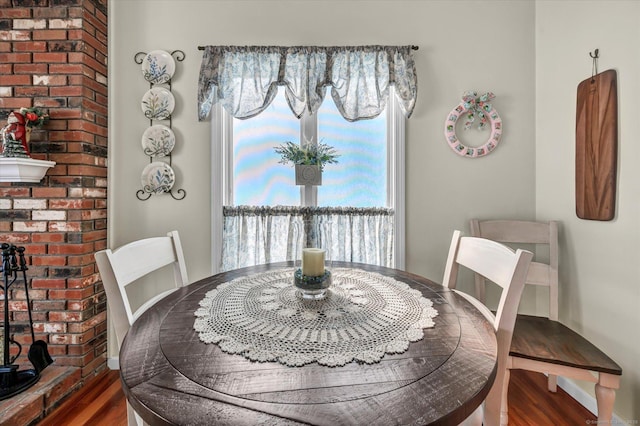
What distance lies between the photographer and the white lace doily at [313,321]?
71 centimetres

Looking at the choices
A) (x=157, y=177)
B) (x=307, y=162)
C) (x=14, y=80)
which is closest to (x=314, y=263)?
(x=307, y=162)

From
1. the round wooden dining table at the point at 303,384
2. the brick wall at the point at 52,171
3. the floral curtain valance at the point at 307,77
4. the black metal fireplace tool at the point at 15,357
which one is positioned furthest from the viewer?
the floral curtain valance at the point at 307,77

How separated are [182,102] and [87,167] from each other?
73 centimetres

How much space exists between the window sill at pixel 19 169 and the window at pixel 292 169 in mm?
1026

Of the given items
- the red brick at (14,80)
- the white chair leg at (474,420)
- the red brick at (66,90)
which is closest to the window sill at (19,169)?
the red brick at (66,90)

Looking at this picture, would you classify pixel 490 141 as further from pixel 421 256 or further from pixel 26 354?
pixel 26 354

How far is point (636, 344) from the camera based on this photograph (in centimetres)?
140

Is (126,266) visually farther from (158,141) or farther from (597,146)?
(597,146)

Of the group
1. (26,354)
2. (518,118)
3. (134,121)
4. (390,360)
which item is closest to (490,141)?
(518,118)

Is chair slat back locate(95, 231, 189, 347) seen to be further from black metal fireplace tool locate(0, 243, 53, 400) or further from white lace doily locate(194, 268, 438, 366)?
black metal fireplace tool locate(0, 243, 53, 400)

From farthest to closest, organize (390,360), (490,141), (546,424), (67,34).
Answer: (490,141), (67,34), (546,424), (390,360)

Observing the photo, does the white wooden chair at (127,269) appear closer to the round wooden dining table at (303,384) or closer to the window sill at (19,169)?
the round wooden dining table at (303,384)

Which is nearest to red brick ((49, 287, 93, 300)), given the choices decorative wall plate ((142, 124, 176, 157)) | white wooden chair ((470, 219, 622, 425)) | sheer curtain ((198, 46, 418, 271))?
sheer curtain ((198, 46, 418, 271))

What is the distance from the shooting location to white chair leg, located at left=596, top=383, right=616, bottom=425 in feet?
3.92
